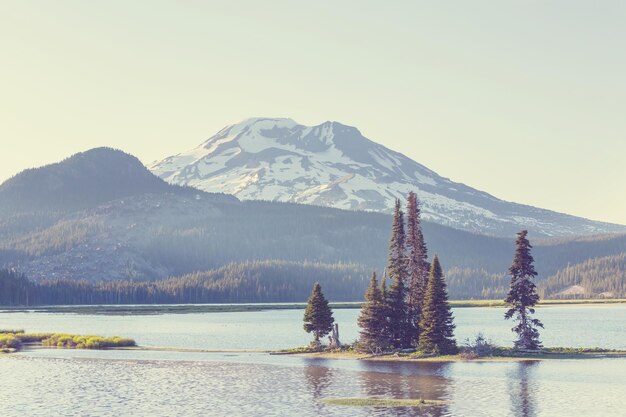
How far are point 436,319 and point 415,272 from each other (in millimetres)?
10713

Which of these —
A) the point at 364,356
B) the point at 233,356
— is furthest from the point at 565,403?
the point at 233,356

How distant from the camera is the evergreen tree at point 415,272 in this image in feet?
382

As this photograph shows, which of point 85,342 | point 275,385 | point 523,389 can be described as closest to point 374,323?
point 275,385

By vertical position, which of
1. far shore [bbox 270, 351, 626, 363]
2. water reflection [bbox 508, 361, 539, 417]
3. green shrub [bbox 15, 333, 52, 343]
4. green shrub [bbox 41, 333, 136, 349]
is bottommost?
water reflection [bbox 508, 361, 539, 417]

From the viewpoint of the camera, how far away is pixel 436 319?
109m

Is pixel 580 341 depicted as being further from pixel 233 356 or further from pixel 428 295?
pixel 233 356

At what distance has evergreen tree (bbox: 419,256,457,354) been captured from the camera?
109 metres

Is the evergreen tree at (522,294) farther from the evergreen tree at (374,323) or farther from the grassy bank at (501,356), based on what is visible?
the evergreen tree at (374,323)

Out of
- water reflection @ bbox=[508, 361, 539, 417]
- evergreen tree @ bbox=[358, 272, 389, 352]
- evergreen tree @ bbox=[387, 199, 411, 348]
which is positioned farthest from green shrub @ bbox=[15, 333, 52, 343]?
water reflection @ bbox=[508, 361, 539, 417]

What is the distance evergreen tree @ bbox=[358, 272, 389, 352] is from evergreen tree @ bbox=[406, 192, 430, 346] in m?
3.86

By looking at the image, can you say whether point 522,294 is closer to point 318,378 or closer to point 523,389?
point 318,378

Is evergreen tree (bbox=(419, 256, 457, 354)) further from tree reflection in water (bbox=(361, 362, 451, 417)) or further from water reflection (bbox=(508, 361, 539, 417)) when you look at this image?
water reflection (bbox=(508, 361, 539, 417))

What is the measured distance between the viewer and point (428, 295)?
360 ft

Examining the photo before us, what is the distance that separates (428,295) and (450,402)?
38.0m
